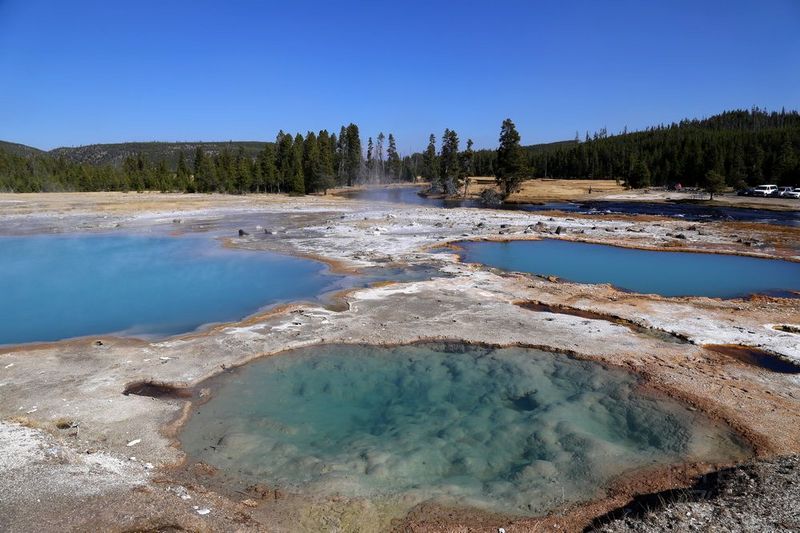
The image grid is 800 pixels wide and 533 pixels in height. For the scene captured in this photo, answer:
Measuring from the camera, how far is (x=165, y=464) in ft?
22.8

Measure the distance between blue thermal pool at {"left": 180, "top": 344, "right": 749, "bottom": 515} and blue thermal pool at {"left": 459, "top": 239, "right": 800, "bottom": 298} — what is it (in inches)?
399

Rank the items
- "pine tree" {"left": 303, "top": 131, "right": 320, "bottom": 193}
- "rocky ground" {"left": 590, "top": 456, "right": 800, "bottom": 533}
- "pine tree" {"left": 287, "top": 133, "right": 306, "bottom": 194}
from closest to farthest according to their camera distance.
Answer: "rocky ground" {"left": 590, "top": 456, "right": 800, "bottom": 533}, "pine tree" {"left": 287, "top": 133, "right": 306, "bottom": 194}, "pine tree" {"left": 303, "top": 131, "right": 320, "bottom": 193}

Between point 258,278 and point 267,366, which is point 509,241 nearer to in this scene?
point 258,278

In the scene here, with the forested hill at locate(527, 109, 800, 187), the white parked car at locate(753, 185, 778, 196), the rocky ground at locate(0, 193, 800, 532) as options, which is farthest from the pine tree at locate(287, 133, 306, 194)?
the white parked car at locate(753, 185, 778, 196)

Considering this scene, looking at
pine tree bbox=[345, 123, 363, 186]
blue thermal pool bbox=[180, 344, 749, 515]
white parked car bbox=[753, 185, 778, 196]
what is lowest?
blue thermal pool bbox=[180, 344, 749, 515]

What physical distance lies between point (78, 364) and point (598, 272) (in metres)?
18.9

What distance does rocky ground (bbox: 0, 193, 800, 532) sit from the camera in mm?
5875

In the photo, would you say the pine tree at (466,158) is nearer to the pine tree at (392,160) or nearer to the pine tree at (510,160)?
the pine tree at (510,160)

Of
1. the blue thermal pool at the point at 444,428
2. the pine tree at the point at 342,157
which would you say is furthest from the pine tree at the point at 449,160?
the blue thermal pool at the point at 444,428

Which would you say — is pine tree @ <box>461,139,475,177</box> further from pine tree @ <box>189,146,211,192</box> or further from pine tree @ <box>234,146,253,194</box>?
pine tree @ <box>189,146,211,192</box>

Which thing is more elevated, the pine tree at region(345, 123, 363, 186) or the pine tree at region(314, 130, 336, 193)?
the pine tree at region(345, 123, 363, 186)

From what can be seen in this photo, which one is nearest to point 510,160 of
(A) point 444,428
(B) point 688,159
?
(B) point 688,159

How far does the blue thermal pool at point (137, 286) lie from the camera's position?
13945mm

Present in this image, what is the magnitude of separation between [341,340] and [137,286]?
1103 centimetres
